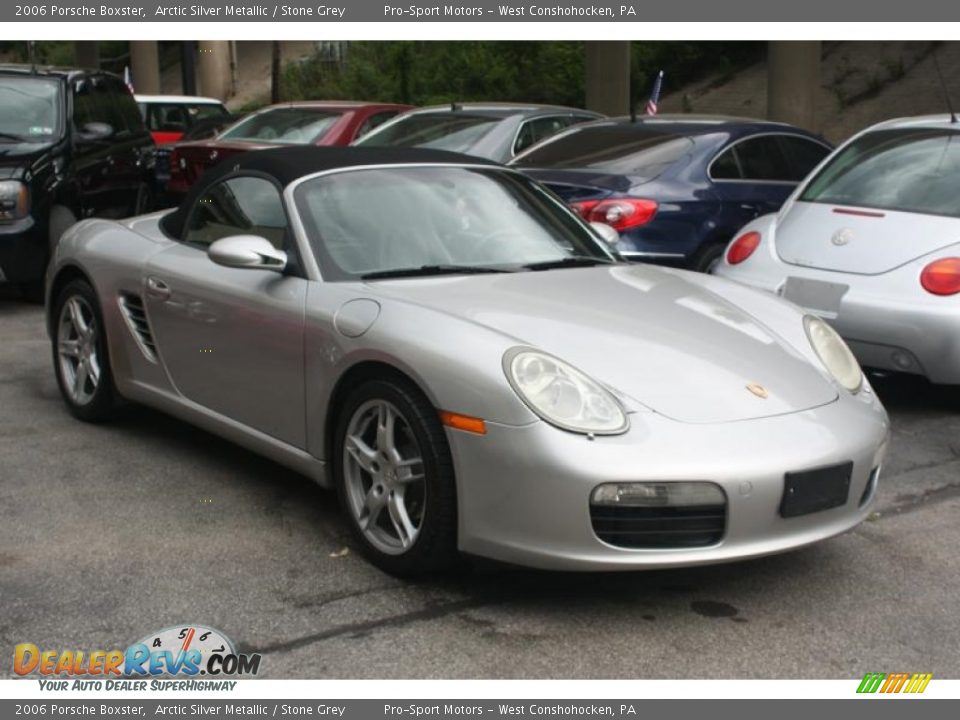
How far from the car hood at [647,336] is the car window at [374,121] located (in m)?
6.60

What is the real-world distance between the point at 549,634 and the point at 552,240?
1919mm

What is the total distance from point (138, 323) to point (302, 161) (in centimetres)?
107

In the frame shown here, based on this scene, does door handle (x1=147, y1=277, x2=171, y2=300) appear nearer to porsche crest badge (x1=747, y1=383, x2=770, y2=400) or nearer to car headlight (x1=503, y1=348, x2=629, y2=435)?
car headlight (x1=503, y1=348, x2=629, y2=435)

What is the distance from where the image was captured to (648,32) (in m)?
17.0

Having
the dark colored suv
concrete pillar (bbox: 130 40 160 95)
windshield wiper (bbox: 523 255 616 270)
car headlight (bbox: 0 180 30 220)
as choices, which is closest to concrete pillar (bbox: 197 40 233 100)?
concrete pillar (bbox: 130 40 160 95)

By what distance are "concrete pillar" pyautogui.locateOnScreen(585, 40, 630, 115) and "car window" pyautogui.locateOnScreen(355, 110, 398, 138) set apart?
383 inches

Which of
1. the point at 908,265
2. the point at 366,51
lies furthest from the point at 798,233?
the point at 366,51

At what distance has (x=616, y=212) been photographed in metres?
7.73

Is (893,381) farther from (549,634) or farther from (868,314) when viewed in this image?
(549,634)

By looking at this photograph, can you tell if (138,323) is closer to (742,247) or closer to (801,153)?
(742,247)

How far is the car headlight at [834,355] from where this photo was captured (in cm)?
459

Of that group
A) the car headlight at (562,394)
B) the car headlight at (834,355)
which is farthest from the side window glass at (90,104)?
the car headlight at (562,394)

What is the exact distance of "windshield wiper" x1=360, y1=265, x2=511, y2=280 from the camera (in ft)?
15.7

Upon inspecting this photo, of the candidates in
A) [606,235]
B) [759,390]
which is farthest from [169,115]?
[759,390]
